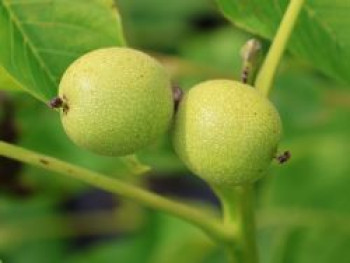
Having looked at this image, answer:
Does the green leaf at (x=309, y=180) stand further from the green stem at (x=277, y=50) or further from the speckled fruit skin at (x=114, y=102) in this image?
the speckled fruit skin at (x=114, y=102)

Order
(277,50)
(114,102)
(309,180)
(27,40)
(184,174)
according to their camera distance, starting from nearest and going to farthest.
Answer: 1. (114,102)
2. (277,50)
3. (27,40)
4. (309,180)
5. (184,174)

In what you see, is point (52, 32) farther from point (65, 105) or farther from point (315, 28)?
point (315, 28)

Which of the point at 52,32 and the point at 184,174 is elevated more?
the point at 52,32

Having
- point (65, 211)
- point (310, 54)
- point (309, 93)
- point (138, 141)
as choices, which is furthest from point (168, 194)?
point (138, 141)

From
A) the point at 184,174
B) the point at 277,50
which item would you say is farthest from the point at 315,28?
the point at 184,174

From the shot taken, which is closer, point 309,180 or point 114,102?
point 114,102

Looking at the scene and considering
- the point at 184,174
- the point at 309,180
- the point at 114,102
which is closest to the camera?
the point at 114,102

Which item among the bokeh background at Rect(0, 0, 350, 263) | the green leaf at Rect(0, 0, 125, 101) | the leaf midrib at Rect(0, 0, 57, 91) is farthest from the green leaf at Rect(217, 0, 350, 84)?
the bokeh background at Rect(0, 0, 350, 263)
